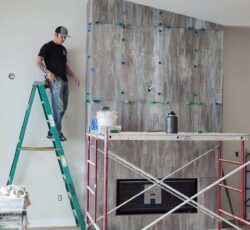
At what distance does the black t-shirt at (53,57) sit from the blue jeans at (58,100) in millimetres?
103

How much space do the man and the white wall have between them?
0.63ft

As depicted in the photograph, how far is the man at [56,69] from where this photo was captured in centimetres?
524

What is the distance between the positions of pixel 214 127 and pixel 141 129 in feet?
3.25

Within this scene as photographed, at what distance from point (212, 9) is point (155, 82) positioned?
1.13m

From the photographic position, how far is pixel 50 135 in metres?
5.27

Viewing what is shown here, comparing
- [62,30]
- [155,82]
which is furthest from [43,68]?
[155,82]

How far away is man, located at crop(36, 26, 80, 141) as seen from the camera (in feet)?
17.2

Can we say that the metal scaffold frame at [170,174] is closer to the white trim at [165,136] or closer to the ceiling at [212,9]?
the white trim at [165,136]

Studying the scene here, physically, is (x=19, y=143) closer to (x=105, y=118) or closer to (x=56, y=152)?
(x=56, y=152)

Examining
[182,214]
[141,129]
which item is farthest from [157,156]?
[182,214]

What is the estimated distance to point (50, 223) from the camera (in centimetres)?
538

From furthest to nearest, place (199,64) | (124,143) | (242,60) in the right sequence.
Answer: (242,60), (199,64), (124,143)

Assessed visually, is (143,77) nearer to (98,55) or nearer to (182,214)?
(98,55)

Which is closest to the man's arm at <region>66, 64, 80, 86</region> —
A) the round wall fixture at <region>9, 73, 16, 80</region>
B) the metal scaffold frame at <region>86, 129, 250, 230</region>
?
the round wall fixture at <region>9, 73, 16, 80</region>
